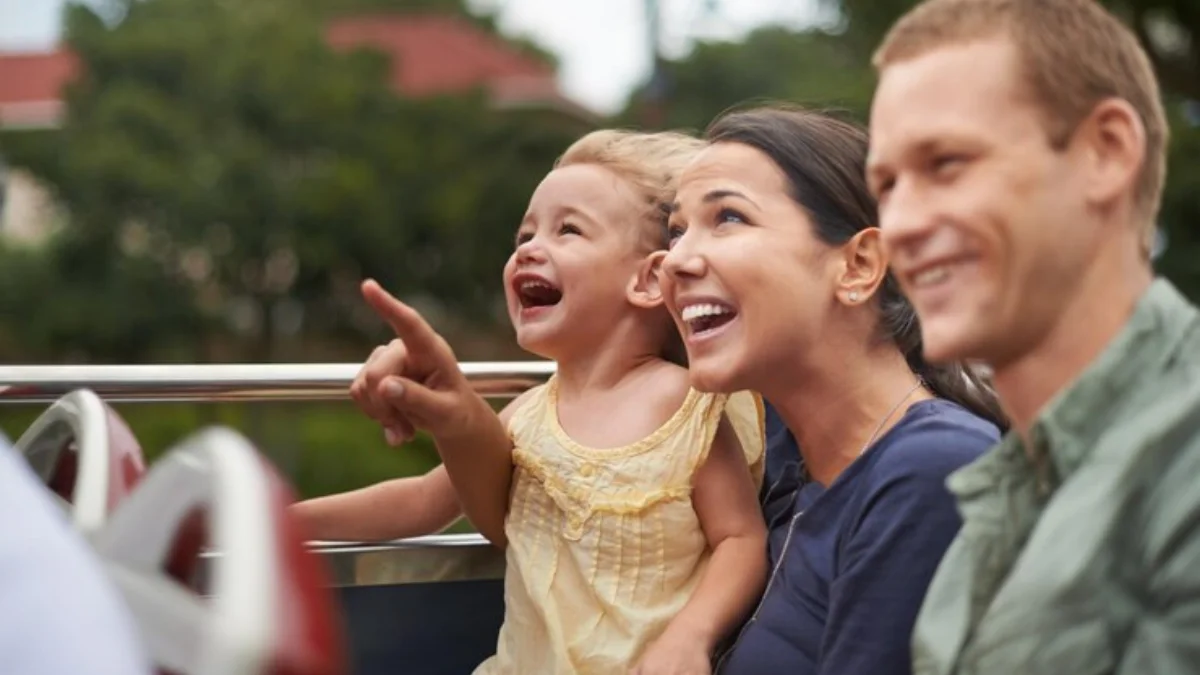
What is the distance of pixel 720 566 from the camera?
2314 millimetres

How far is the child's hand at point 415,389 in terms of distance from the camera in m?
2.29

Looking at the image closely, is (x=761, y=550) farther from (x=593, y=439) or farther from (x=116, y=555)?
(x=116, y=555)

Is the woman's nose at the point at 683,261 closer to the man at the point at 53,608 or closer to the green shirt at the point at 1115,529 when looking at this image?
the green shirt at the point at 1115,529

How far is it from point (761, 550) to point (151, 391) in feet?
3.23

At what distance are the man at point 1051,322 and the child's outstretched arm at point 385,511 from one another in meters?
1.23

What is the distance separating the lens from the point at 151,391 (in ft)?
8.77

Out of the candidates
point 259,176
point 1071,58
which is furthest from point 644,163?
point 259,176

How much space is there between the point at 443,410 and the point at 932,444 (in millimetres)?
709

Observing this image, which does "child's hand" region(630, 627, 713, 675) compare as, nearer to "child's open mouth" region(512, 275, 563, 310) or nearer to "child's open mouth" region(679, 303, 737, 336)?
"child's open mouth" region(679, 303, 737, 336)

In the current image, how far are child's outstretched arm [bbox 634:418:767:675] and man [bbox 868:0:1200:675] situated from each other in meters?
0.63

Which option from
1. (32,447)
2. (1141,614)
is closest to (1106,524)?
(1141,614)

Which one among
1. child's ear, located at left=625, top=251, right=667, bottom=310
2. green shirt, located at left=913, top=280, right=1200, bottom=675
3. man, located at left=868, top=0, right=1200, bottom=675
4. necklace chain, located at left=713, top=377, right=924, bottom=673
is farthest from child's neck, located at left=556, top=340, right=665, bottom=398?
green shirt, located at left=913, top=280, right=1200, bottom=675

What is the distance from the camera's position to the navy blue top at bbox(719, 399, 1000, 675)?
1.89 m

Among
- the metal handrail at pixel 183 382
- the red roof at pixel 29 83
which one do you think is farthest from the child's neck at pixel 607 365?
the red roof at pixel 29 83
